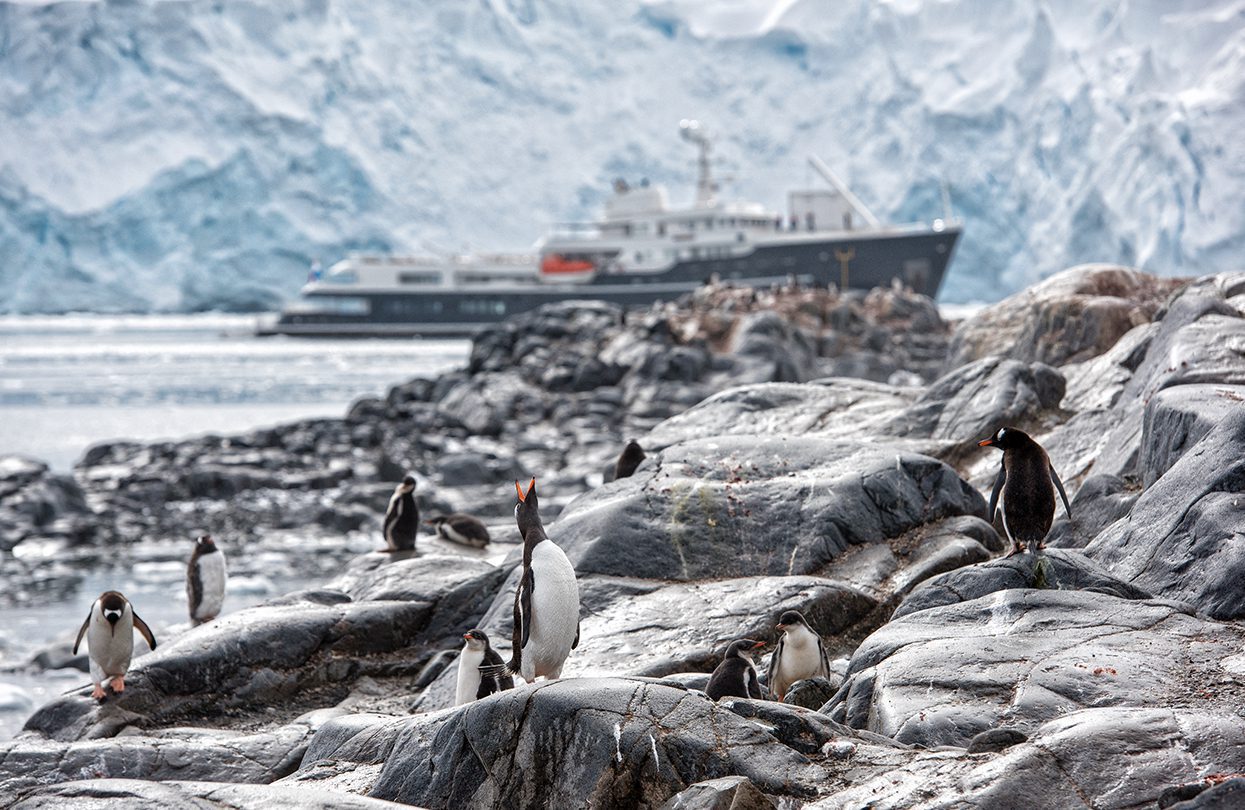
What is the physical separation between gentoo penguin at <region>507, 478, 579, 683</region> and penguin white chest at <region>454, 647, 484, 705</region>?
0.42 meters

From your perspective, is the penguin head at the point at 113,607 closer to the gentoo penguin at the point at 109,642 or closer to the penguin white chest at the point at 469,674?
the gentoo penguin at the point at 109,642

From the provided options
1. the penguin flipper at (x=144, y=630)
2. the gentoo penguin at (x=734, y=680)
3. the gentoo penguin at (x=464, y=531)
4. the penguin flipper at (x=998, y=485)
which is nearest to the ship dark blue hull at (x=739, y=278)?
the gentoo penguin at (x=464, y=531)

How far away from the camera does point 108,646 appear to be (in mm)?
7938

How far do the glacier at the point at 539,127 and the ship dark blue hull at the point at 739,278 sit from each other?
5910 mm

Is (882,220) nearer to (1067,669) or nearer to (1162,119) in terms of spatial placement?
(1162,119)

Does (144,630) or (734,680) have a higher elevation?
(734,680)

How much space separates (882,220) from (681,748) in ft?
288

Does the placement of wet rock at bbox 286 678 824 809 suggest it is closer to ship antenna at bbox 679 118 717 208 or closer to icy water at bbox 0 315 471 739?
icy water at bbox 0 315 471 739

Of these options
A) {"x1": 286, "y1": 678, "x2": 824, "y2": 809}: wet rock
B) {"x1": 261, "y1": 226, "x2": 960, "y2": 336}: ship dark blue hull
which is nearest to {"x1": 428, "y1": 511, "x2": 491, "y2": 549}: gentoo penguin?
{"x1": 286, "y1": 678, "x2": 824, "y2": 809}: wet rock

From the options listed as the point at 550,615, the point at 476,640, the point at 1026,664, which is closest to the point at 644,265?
the point at 476,640

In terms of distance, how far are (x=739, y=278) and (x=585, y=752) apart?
55276 millimetres

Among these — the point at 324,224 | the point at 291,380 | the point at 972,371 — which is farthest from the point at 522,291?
the point at 972,371

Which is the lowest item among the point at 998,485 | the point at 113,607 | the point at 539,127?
the point at 113,607

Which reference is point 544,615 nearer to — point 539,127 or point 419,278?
point 419,278
